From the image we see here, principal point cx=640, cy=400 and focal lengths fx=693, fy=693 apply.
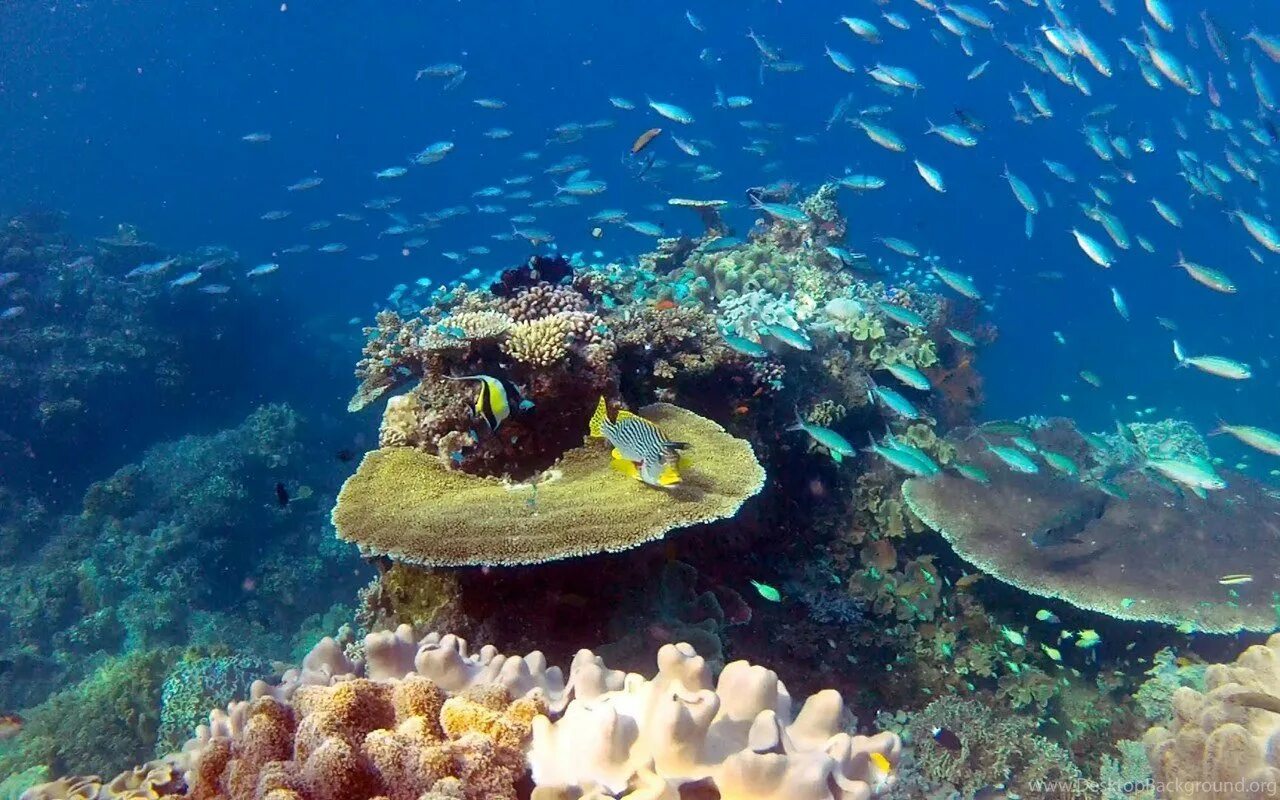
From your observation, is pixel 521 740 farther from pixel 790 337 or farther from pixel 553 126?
pixel 553 126

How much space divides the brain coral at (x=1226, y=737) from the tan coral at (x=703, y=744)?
303cm

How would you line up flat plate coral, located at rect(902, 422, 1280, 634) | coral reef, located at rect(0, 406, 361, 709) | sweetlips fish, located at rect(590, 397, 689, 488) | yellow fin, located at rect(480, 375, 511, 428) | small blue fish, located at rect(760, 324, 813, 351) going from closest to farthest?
1. sweetlips fish, located at rect(590, 397, 689, 488)
2. yellow fin, located at rect(480, 375, 511, 428)
3. flat plate coral, located at rect(902, 422, 1280, 634)
4. small blue fish, located at rect(760, 324, 813, 351)
5. coral reef, located at rect(0, 406, 361, 709)

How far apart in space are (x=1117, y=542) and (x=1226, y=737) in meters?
3.28

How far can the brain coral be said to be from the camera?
3850mm

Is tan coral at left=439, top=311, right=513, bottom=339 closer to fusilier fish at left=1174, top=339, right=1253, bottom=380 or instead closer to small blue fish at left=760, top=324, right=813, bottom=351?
small blue fish at left=760, top=324, right=813, bottom=351

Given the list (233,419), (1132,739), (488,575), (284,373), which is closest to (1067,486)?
(1132,739)

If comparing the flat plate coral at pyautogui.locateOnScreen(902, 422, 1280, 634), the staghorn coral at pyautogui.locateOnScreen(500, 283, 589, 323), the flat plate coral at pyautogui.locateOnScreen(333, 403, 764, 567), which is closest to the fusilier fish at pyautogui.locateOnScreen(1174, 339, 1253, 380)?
the flat plate coral at pyautogui.locateOnScreen(902, 422, 1280, 634)

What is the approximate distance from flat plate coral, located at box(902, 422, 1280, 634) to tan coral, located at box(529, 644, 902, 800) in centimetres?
470

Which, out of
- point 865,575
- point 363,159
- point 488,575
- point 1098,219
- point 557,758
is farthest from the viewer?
point 363,159

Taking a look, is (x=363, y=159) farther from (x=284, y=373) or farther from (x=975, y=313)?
(x=975, y=313)

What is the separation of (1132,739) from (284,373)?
89.3 feet

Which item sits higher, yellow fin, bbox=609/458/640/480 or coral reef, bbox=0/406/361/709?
yellow fin, bbox=609/458/640/480

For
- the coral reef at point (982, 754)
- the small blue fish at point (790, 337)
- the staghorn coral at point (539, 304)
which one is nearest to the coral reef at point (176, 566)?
the staghorn coral at point (539, 304)

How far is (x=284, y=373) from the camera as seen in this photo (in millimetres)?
26203
